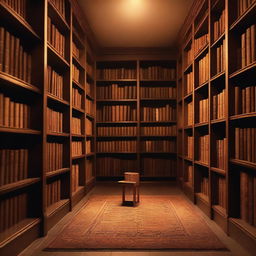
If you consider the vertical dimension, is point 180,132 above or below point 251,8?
below

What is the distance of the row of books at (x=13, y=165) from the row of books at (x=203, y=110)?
239 centimetres

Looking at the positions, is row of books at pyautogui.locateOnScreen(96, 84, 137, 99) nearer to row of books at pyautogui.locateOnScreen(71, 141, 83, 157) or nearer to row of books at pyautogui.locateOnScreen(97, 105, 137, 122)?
row of books at pyautogui.locateOnScreen(97, 105, 137, 122)

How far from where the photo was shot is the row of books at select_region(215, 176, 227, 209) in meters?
2.89

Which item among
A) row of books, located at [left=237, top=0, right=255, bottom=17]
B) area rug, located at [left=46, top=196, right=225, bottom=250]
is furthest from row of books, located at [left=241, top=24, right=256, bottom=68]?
area rug, located at [left=46, top=196, right=225, bottom=250]

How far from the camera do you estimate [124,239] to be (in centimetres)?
240

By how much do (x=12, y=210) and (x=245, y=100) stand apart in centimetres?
233

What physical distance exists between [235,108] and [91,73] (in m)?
3.59

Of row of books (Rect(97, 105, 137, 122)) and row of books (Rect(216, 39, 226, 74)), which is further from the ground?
row of books (Rect(216, 39, 226, 74))

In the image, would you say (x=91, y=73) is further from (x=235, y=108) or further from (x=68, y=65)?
(x=235, y=108)

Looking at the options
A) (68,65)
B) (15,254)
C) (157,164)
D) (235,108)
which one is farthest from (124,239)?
(157,164)

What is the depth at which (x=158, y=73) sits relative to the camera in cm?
568

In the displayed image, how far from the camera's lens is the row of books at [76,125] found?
156 inches

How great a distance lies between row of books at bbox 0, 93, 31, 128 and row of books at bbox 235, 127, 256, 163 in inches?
81.4

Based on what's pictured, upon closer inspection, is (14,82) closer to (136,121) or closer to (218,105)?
(218,105)
